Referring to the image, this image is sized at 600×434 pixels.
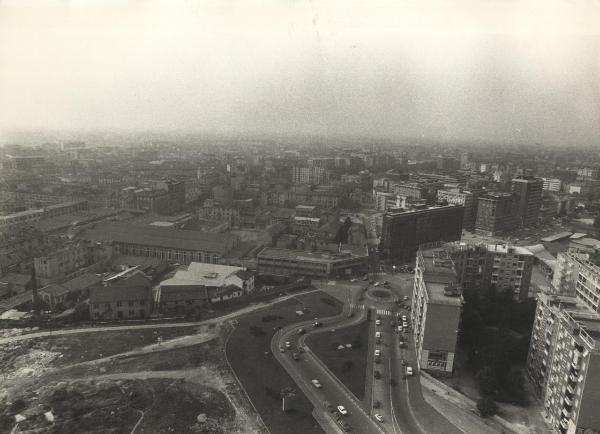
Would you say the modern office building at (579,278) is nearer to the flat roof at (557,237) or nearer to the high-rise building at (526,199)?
the flat roof at (557,237)

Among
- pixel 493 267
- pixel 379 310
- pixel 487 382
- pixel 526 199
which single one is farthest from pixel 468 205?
pixel 487 382

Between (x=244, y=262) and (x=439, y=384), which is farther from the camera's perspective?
(x=244, y=262)

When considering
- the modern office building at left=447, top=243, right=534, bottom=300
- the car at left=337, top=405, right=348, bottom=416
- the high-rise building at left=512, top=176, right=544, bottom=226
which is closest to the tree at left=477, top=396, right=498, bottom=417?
the car at left=337, top=405, right=348, bottom=416

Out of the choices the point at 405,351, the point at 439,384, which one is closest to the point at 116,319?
the point at 405,351

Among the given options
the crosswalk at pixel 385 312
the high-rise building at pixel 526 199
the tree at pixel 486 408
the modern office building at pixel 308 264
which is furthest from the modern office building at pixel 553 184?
the tree at pixel 486 408

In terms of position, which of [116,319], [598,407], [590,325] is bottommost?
[116,319]

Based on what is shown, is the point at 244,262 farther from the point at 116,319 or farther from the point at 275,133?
the point at 275,133

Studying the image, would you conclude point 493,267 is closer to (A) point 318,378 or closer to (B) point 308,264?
(B) point 308,264
